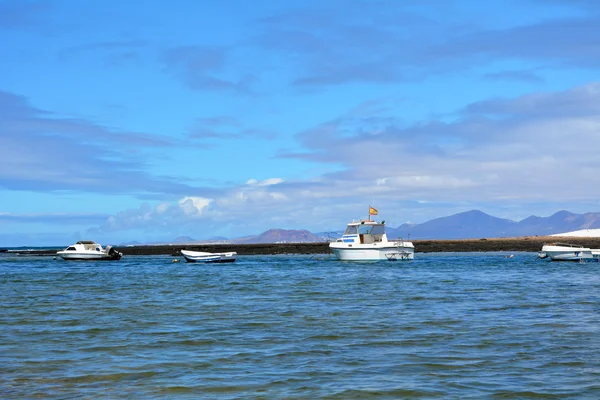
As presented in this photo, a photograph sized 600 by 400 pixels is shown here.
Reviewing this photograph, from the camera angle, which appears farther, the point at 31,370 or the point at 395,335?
the point at 395,335

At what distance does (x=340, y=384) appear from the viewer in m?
15.3

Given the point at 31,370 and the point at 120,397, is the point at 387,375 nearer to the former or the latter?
the point at 120,397

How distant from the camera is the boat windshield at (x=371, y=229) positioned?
281 ft

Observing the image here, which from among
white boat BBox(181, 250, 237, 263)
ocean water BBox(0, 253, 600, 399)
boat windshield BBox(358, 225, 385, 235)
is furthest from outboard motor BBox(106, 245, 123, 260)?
ocean water BBox(0, 253, 600, 399)

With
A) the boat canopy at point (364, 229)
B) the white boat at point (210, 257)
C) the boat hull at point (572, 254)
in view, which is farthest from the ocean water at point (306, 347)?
the white boat at point (210, 257)

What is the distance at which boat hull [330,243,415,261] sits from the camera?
3285 inches

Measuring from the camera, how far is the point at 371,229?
86125mm

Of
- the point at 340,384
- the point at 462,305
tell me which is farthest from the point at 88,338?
the point at 462,305

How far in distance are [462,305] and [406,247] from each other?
177 ft

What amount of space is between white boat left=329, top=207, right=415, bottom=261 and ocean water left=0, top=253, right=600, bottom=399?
148 ft

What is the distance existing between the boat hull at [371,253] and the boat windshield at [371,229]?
3027 millimetres

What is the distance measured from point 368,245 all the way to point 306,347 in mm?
Result: 63026

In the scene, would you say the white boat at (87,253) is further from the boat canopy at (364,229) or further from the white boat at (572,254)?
the white boat at (572,254)

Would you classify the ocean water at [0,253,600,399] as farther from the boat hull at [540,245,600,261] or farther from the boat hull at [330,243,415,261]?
the boat hull at [540,245,600,261]
